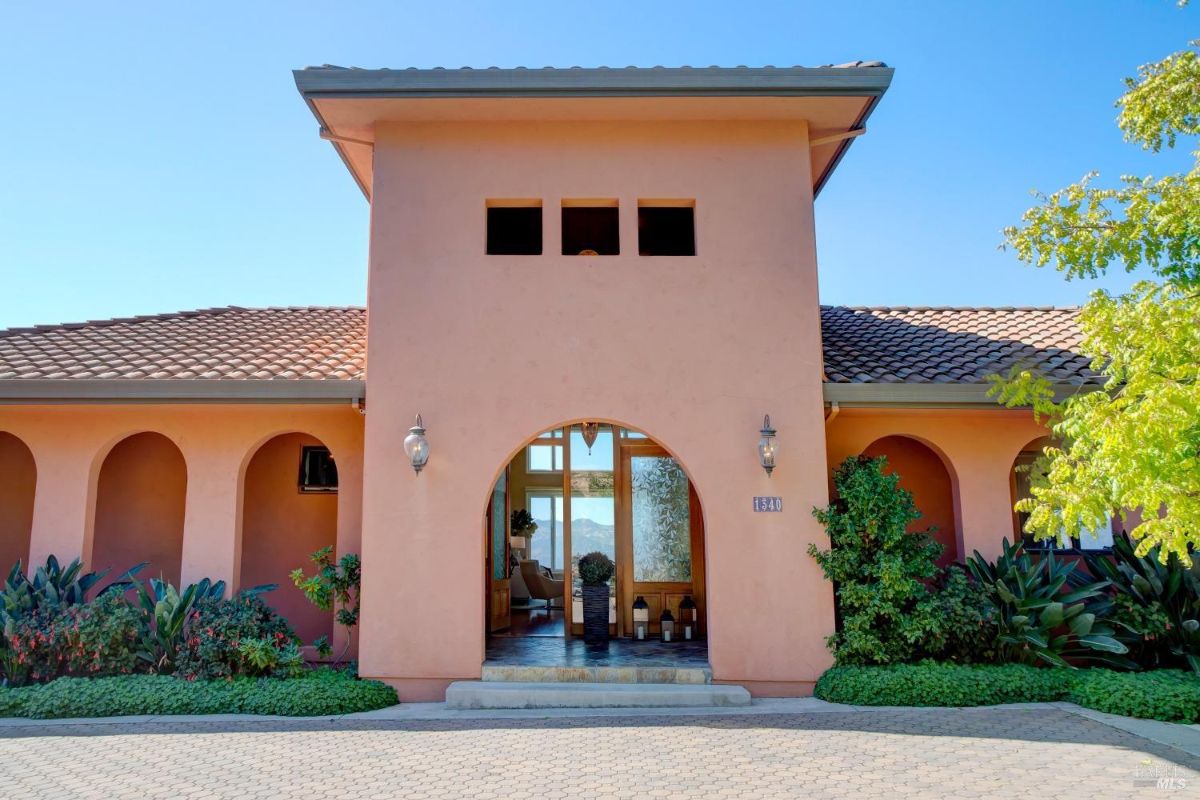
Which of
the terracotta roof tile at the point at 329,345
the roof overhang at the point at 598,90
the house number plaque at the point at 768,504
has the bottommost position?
the house number plaque at the point at 768,504

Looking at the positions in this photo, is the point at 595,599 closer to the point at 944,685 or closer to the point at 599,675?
the point at 599,675

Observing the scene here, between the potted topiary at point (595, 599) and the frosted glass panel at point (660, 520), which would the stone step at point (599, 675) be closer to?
the potted topiary at point (595, 599)

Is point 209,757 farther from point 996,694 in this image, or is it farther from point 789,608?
point 996,694

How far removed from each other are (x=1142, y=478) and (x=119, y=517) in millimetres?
11960

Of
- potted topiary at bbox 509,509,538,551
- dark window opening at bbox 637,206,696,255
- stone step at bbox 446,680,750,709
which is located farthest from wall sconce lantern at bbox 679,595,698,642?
dark window opening at bbox 637,206,696,255

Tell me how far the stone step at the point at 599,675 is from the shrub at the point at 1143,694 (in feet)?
12.0

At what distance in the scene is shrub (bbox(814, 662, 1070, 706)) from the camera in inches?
307

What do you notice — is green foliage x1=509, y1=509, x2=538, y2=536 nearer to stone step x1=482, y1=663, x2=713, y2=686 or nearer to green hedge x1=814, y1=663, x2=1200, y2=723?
stone step x1=482, y1=663, x2=713, y2=686

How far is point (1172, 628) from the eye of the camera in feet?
27.7

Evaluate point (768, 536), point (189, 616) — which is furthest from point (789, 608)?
point (189, 616)

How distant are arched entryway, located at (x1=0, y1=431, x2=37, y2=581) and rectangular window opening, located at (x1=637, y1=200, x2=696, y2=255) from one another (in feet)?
30.2

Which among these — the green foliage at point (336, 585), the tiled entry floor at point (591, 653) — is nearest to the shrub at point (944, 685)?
the tiled entry floor at point (591, 653)

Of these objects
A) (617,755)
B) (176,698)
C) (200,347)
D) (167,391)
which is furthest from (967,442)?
(200,347)

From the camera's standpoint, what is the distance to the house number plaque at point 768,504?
8.80 metres
